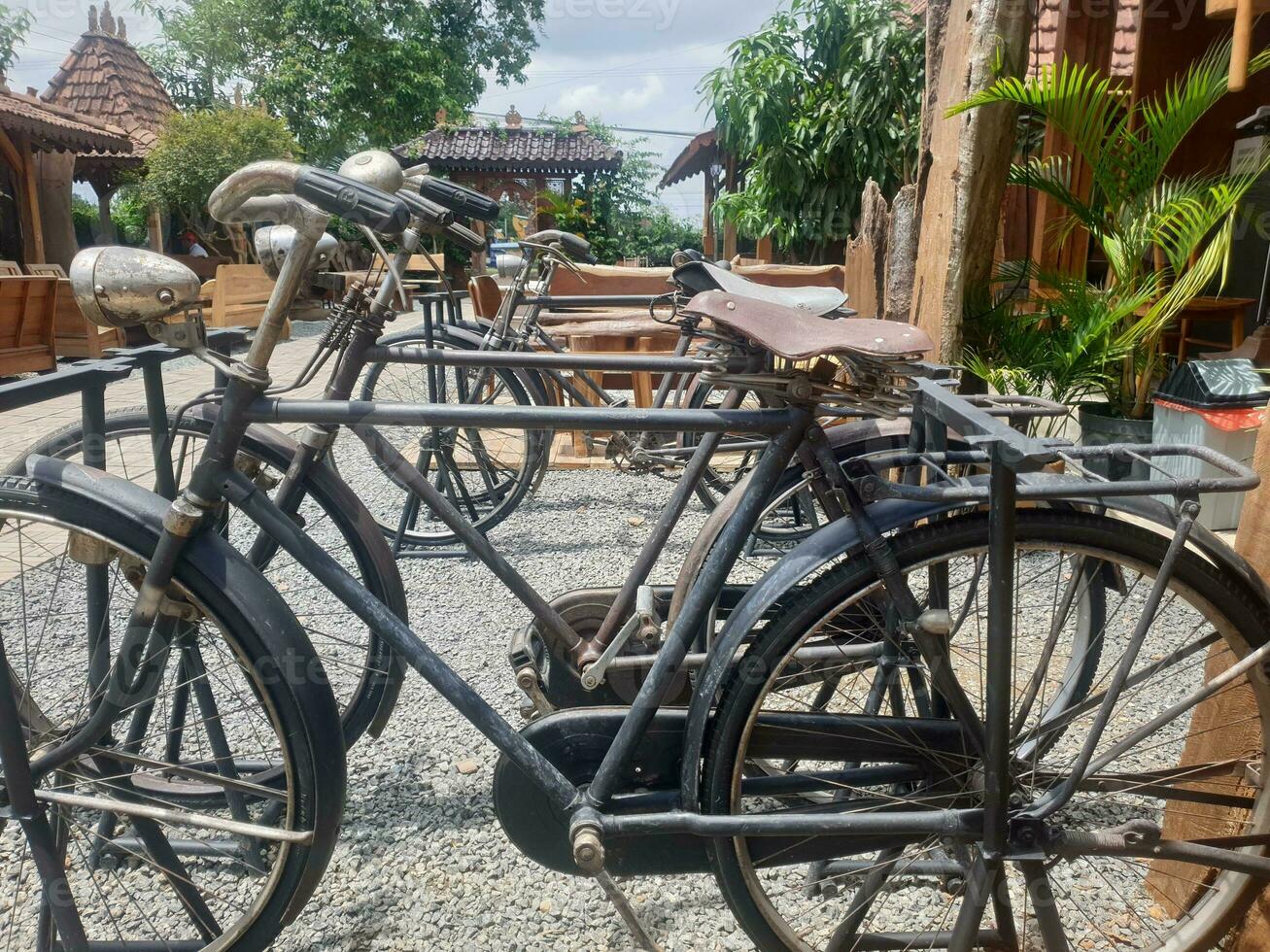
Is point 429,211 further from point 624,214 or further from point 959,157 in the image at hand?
point 624,214

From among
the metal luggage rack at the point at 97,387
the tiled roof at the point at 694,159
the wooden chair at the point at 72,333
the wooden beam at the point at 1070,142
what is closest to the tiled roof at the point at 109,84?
the wooden chair at the point at 72,333

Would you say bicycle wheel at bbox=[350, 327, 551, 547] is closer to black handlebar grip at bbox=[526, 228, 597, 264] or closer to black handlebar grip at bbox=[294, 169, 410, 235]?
black handlebar grip at bbox=[526, 228, 597, 264]

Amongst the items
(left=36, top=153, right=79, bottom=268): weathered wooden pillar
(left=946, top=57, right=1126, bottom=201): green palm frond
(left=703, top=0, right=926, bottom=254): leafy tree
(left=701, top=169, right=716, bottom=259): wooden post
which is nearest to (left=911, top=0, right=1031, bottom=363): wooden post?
(left=946, top=57, right=1126, bottom=201): green palm frond

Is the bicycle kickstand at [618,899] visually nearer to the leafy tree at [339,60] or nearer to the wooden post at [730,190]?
the wooden post at [730,190]

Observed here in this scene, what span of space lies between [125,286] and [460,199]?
1193 mm

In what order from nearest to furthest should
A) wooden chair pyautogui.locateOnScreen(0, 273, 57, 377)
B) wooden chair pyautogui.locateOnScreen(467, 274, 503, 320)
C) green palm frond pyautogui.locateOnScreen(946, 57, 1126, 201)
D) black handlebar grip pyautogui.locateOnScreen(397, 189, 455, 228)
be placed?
black handlebar grip pyautogui.locateOnScreen(397, 189, 455, 228), green palm frond pyautogui.locateOnScreen(946, 57, 1126, 201), wooden chair pyautogui.locateOnScreen(467, 274, 503, 320), wooden chair pyautogui.locateOnScreen(0, 273, 57, 377)

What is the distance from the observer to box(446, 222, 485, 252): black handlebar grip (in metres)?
2.47

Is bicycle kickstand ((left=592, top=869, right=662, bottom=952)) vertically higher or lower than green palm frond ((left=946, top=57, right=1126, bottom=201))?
lower

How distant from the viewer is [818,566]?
1.52 metres

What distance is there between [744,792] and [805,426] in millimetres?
668

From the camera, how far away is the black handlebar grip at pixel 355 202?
1.50 m

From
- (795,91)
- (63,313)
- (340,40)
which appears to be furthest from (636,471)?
(340,40)

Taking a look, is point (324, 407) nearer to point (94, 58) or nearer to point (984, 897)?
point (984, 897)

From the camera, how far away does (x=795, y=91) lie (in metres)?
9.17
